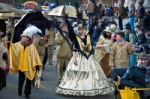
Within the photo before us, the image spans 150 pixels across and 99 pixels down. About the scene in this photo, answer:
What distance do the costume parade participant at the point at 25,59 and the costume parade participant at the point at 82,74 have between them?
84 centimetres

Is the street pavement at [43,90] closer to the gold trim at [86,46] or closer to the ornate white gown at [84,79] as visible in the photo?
the ornate white gown at [84,79]

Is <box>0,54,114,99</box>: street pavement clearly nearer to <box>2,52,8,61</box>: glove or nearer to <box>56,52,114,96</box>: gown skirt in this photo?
<box>56,52,114,96</box>: gown skirt

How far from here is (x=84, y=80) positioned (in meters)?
11.8

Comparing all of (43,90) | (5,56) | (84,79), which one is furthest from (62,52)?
(5,56)

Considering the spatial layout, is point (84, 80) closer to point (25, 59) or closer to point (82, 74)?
point (82, 74)

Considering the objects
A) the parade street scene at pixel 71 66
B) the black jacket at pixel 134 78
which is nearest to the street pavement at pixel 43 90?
the parade street scene at pixel 71 66

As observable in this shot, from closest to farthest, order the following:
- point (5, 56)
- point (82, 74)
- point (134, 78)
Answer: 1. point (134, 78)
2. point (5, 56)
3. point (82, 74)

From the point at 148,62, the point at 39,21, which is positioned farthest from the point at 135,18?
the point at 148,62

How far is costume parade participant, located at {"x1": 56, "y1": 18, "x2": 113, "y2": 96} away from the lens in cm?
1169

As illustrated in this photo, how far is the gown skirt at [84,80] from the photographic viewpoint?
38.2 feet

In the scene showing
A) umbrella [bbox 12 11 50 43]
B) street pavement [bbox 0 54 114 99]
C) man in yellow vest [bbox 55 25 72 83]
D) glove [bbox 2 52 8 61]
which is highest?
umbrella [bbox 12 11 50 43]

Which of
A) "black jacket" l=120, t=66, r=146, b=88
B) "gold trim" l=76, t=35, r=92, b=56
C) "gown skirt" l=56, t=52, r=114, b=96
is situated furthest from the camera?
"gold trim" l=76, t=35, r=92, b=56

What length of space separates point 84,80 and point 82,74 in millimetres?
163

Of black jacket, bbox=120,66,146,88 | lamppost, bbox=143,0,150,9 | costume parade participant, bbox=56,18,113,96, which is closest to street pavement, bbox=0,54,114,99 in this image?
costume parade participant, bbox=56,18,113,96
